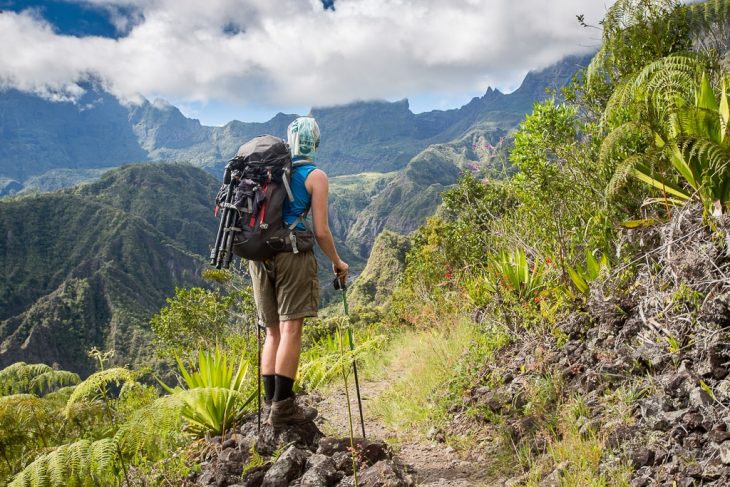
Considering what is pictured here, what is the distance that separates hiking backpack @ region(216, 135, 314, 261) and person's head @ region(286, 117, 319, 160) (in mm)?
215

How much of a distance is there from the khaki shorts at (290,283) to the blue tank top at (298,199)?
0.24m

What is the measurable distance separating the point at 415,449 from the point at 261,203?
2144 millimetres

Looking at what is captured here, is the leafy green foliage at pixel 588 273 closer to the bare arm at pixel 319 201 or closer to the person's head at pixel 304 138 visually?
the bare arm at pixel 319 201

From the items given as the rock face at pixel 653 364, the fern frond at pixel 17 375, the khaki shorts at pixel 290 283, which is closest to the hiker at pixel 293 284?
the khaki shorts at pixel 290 283

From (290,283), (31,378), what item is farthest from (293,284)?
(31,378)

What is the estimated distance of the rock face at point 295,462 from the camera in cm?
269

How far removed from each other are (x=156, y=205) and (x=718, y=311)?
209 metres

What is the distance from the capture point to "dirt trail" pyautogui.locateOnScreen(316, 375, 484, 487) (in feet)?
9.96

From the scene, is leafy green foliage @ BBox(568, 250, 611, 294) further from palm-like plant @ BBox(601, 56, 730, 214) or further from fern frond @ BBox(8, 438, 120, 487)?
fern frond @ BBox(8, 438, 120, 487)

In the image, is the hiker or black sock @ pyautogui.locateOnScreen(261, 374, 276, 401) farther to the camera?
black sock @ pyautogui.locateOnScreen(261, 374, 276, 401)

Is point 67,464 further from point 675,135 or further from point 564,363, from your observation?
point 675,135

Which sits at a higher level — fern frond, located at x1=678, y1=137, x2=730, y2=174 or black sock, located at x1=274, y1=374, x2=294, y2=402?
fern frond, located at x1=678, y1=137, x2=730, y2=174

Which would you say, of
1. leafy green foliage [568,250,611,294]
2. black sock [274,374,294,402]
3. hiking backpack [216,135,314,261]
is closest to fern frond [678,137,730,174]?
leafy green foliage [568,250,611,294]

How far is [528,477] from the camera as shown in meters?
2.61
